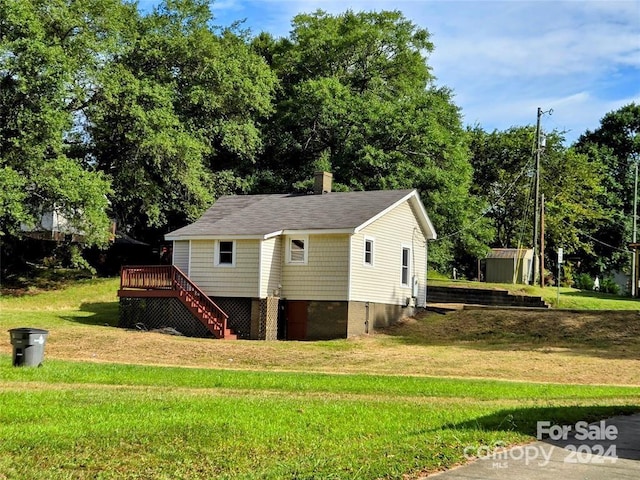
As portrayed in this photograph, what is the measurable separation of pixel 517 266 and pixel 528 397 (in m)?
35.4

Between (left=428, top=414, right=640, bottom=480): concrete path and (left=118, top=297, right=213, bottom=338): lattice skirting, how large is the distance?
1994 centimetres

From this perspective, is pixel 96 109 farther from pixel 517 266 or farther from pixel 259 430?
pixel 259 430

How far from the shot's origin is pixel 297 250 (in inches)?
1122

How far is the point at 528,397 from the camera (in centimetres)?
1274

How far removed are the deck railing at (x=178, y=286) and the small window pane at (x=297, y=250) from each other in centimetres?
345

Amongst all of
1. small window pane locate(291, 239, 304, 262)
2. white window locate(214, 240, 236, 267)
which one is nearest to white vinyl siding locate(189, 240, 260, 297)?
white window locate(214, 240, 236, 267)

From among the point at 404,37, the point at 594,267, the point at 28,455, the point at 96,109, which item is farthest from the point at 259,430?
the point at 594,267

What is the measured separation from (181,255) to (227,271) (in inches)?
109

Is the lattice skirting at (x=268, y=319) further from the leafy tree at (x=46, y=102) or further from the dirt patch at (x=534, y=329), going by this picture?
the leafy tree at (x=46, y=102)

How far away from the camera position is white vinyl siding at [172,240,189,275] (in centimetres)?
2972

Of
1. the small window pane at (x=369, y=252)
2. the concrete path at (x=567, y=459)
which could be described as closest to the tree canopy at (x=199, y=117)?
the small window pane at (x=369, y=252)

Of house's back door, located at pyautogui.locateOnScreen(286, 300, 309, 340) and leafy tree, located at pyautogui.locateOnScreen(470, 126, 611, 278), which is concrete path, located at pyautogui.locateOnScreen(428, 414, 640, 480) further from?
leafy tree, located at pyautogui.locateOnScreen(470, 126, 611, 278)

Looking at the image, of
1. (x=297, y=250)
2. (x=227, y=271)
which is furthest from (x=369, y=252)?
(x=227, y=271)

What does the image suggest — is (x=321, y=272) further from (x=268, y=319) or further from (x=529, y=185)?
(x=529, y=185)
